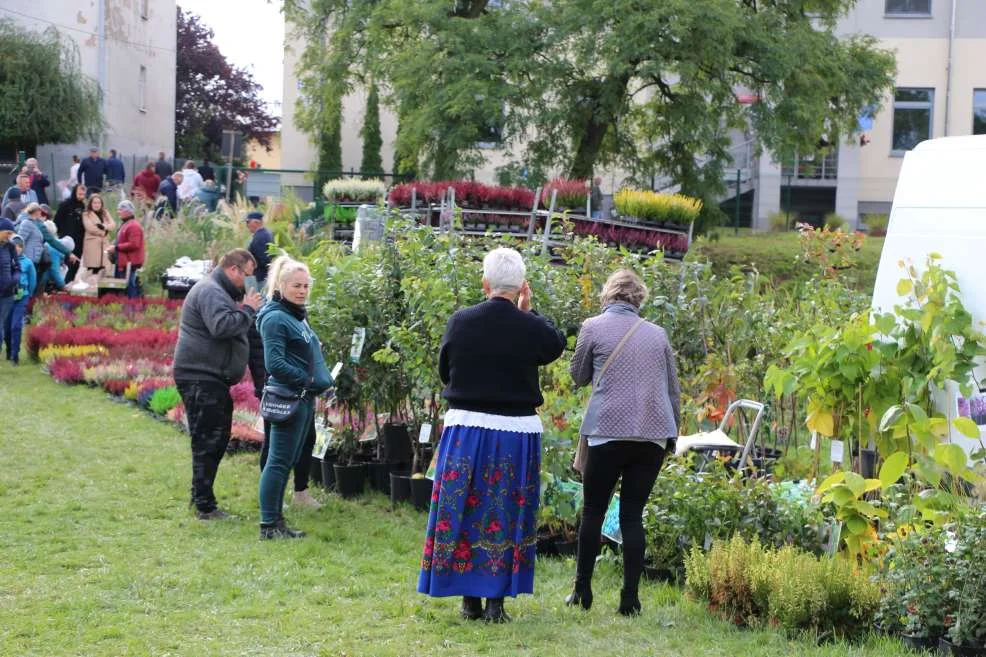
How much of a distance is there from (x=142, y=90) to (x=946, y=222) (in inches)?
1567

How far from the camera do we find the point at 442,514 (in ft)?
20.7

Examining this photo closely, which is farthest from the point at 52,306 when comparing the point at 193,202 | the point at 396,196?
the point at 193,202

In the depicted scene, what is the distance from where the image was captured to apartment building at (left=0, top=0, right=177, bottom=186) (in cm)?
3700

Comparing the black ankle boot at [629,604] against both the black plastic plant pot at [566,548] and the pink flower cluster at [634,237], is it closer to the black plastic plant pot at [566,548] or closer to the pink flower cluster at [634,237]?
the black plastic plant pot at [566,548]

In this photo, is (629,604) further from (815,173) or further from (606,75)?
(815,173)

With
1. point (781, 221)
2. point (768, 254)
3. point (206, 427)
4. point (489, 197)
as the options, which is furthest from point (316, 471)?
point (781, 221)

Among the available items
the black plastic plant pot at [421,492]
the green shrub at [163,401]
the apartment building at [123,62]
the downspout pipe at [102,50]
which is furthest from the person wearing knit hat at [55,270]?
the downspout pipe at [102,50]

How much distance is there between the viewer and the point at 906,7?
37594mm

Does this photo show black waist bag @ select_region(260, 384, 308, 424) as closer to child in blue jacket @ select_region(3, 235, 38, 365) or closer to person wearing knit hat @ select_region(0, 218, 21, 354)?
person wearing knit hat @ select_region(0, 218, 21, 354)

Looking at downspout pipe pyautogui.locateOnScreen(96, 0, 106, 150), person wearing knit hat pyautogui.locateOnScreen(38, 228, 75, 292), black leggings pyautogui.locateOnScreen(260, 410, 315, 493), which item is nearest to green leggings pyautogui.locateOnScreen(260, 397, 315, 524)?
black leggings pyautogui.locateOnScreen(260, 410, 315, 493)

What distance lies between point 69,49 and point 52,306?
2036 centimetres

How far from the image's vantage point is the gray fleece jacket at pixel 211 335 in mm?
8539

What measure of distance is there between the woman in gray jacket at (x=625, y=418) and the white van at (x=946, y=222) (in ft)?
5.34

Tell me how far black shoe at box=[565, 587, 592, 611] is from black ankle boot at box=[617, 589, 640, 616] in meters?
0.19
